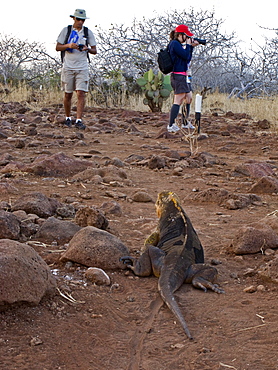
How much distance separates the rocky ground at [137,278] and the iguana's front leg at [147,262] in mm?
52

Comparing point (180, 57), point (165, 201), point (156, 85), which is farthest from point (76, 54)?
point (165, 201)

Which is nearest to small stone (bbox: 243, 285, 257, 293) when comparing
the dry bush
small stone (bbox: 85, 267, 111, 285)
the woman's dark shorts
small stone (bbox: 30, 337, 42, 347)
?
small stone (bbox: 85, 267, 111, 285)

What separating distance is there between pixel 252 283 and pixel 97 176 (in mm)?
3012

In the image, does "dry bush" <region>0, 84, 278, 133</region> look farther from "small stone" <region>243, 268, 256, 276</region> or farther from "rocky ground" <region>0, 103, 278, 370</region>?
"small stone" <region>243, 268, 256, 276</region>

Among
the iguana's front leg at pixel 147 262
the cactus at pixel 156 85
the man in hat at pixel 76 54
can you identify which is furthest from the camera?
the cactus at pixel 156 85

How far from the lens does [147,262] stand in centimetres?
310

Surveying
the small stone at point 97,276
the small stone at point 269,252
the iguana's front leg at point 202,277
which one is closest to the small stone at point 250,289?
the iguana's front leg at point 202,277

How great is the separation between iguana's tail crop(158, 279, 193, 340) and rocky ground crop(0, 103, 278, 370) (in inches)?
1.5

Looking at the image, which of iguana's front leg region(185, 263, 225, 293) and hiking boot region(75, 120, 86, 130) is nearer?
iguana's front leg region(185, 263, 225, 293)

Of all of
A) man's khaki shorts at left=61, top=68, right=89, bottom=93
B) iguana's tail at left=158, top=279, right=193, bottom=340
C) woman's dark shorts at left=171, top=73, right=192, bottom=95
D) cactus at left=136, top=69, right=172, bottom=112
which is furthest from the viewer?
cactus at left=136, top=69, right=172, bottom=112

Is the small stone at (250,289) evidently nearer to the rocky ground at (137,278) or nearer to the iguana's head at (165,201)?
the rocky ground at (137,278)

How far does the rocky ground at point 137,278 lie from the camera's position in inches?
84.0

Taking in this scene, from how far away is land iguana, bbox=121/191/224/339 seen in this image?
2840 millimetres

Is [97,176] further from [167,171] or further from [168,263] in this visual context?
[168,263]
